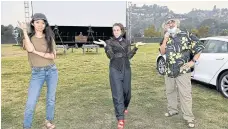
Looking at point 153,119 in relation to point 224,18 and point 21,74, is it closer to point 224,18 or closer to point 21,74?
point 21,74

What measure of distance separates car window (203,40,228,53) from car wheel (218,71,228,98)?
1.83ft

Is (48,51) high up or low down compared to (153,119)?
up

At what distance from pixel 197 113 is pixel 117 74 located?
5.81ft

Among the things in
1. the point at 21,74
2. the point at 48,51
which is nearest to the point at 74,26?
the point at 21,74

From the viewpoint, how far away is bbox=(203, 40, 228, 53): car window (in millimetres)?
6307

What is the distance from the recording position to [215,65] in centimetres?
630

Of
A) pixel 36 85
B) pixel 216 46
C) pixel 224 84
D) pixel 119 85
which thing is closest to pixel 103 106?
pixel 119 85

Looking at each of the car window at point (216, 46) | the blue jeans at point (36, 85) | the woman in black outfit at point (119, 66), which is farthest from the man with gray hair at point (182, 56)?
the car window at point (216, 46)

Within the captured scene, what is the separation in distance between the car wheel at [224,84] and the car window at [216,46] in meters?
0.56

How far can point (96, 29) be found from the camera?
22.6 meters

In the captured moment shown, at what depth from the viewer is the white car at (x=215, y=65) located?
6102 millimetres

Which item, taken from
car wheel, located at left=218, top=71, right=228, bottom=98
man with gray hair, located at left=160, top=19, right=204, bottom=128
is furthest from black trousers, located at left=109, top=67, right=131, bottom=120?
car wheel, located at left=218, top=71, right=228, bottom=98

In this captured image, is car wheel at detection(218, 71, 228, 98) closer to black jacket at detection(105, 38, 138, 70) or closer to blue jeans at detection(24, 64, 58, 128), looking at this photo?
black jacket at detection(105, 38, 138, 70)

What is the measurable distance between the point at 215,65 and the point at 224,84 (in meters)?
0.47
